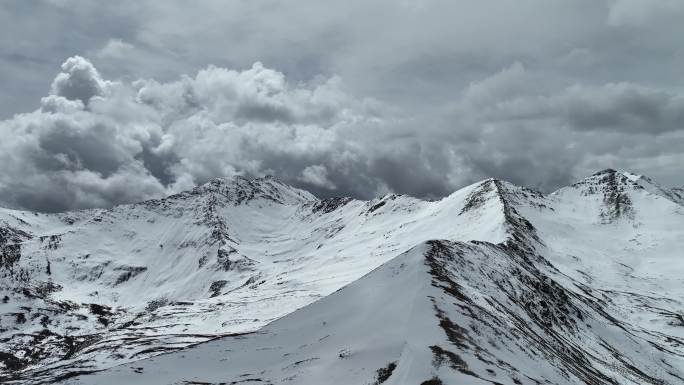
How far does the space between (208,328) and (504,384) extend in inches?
6370

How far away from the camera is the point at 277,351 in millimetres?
67062

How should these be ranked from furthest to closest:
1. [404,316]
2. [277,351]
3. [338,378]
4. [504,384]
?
1. [277,351]
2. [404,316]
3. [338,378]
4. [504,384]

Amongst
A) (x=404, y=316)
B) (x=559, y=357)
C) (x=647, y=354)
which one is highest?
(x=404, y=316)

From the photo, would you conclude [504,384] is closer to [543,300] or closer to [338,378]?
[338,378]

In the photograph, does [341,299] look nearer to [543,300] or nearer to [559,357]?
[559,357]

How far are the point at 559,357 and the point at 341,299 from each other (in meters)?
32.4

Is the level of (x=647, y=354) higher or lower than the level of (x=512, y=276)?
lower

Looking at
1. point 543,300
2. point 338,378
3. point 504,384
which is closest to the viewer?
point 504,384

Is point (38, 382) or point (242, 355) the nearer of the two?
point (38, 382)

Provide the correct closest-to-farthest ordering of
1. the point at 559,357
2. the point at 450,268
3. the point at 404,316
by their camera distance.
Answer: the point at 404,316, the point at 559,357, the point at 450,268

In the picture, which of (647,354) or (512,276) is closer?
(512,276)

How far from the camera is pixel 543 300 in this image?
11069 cm

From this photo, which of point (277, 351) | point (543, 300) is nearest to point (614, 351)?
point (543, 300)

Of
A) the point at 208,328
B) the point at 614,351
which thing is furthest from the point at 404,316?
the point at 208,328
